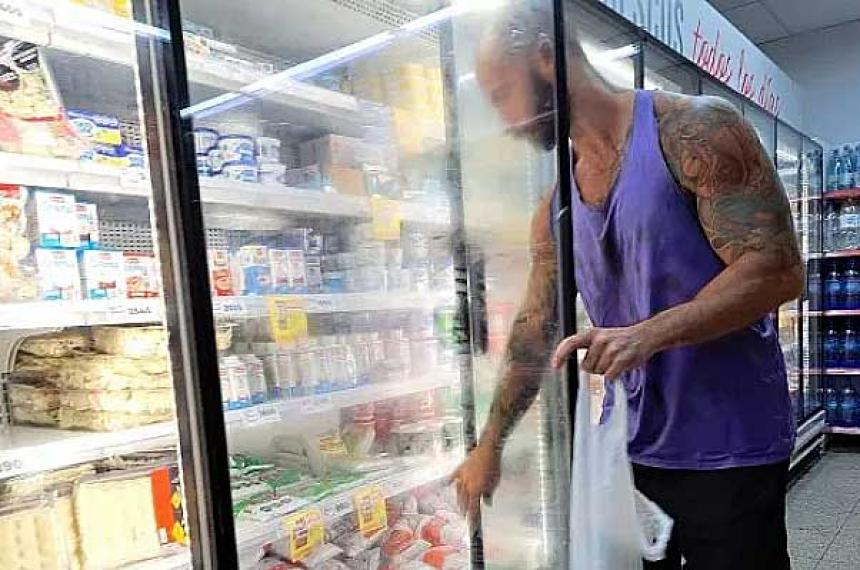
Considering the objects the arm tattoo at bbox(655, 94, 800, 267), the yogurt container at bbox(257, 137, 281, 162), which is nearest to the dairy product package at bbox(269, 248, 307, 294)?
the yogurt container at bbox(257, 137, 281, 162)

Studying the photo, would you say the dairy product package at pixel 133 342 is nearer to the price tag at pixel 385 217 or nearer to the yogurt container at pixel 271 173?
the yogurt container at pixel 271 173

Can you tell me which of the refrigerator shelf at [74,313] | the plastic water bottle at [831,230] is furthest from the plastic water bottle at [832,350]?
the refrigerator shelf at [74,313]

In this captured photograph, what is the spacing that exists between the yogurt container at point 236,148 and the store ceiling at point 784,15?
3994 millimetres

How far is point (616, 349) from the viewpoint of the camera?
1.19m

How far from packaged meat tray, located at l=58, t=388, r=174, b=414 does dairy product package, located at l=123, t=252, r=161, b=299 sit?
201 millimetres

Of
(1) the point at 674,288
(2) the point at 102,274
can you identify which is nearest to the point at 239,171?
(2) the point at 102,274

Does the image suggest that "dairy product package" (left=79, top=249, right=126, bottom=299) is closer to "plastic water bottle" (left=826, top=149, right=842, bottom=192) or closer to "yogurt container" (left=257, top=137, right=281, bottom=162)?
"yogurt container" (left=257, top=137, right=281, bottom=162)

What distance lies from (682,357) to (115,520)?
1199mm

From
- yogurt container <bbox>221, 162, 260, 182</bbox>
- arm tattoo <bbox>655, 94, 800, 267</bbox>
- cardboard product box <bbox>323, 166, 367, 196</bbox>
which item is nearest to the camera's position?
arm tattoo <bbox>655, 94, 800, 267</bbox>

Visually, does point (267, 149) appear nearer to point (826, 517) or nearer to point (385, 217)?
point (385, 217)

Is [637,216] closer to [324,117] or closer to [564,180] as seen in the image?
[564,180]

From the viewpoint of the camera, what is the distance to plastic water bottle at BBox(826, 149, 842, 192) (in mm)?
4715

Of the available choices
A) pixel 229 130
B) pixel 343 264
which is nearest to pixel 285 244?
pixel 343 264

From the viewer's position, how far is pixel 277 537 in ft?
4.79
